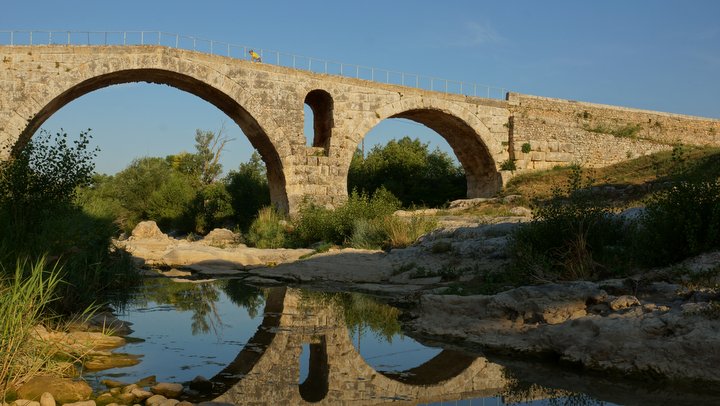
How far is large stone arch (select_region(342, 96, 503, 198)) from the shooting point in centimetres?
2127

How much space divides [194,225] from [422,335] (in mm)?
23726

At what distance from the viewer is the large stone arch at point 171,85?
16344 millimetres

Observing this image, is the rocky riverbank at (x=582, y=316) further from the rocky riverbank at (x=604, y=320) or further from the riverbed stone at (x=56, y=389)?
the riverbed stone at (x=56, y=389)

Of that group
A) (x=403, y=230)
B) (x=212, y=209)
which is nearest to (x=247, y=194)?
(x=212, y=209)

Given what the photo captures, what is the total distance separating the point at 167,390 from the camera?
4.43 m

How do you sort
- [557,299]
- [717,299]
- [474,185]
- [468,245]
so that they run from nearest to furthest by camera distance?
[717,299], [557,299], [468,245], [474,185]

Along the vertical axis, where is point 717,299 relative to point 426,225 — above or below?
below

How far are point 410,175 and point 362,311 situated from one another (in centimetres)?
2092

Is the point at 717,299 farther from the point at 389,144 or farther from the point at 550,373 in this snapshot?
the point at 389,144

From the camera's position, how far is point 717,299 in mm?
5414

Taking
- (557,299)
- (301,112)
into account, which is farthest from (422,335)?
(301,112)

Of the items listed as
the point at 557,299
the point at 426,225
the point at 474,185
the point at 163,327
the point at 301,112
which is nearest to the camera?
the point at 557,299

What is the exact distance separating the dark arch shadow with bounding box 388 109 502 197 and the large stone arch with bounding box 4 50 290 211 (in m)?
4.98

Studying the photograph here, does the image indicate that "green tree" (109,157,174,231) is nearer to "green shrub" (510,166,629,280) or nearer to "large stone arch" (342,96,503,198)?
"large stone arch" (342,96,503,198)
